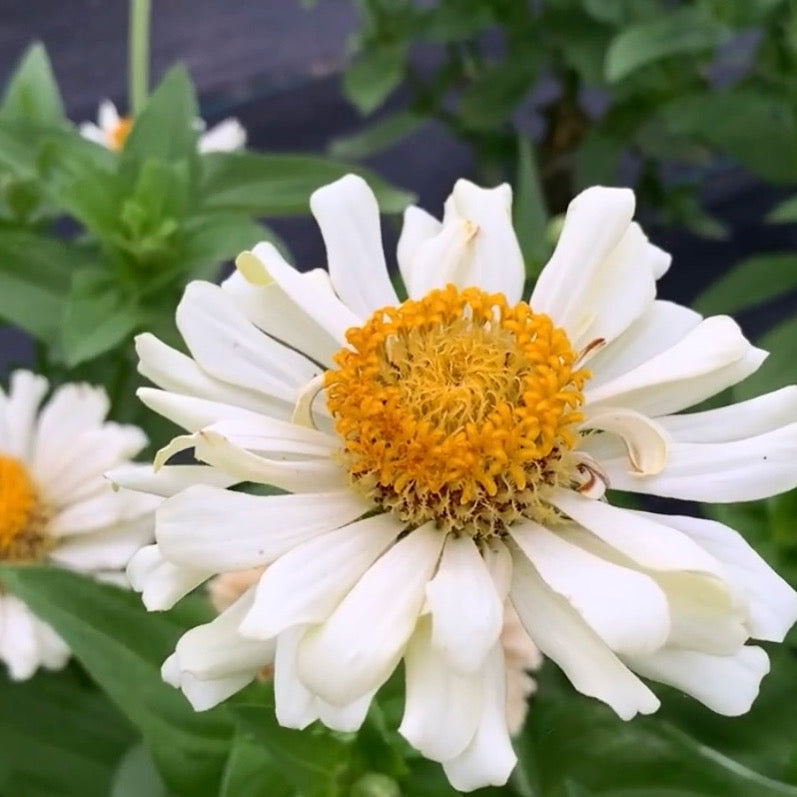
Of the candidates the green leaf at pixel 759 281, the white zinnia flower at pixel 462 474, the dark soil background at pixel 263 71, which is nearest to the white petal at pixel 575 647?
the white zinnia flower at pixel 462 474

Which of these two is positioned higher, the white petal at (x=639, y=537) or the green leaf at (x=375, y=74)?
the green leaf at (x=375, y=74)

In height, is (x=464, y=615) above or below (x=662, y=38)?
below

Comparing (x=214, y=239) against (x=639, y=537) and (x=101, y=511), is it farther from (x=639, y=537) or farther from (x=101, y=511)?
(x=639, y=537)

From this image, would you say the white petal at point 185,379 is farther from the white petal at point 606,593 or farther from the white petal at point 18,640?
the white petal at point 18,640

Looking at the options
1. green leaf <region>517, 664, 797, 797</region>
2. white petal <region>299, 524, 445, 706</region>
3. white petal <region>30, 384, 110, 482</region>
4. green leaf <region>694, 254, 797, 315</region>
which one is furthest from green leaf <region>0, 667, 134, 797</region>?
green leaf <region>694, 254, 797, 315</region>

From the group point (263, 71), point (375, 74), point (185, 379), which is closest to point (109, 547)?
point (185, 379)
